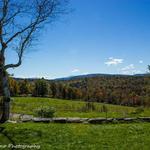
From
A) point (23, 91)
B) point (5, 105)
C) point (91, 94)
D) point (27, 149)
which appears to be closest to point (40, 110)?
point (5, 105)

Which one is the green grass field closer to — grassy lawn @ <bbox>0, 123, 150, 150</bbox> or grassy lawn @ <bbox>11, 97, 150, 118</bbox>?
grassy lawn @ <bbox>0, 123, 150, 150</bbox>

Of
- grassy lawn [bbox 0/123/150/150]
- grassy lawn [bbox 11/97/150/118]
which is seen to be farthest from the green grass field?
grassy lawn [bbox 11/97/150/118]

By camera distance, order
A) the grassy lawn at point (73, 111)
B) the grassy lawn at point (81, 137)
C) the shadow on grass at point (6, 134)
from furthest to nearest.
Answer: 1. the grassy lawn at point (73, 111)
2. the shadow on grass at point (6, 134)
3. the grassy lawn at point (81, 137)

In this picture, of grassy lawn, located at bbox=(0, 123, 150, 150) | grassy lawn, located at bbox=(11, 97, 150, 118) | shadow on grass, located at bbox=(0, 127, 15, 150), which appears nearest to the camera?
grassy lawn, located at bbox=(0, 123, 150, 150)

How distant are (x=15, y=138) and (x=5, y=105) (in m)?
7.29

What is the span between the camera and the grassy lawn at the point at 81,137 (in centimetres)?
1659

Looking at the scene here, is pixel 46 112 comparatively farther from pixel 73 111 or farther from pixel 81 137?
pixel 73 111

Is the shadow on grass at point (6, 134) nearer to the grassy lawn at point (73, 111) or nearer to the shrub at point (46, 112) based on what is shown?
the shrub at point (46, 112)

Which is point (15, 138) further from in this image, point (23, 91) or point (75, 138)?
point (23, 91)

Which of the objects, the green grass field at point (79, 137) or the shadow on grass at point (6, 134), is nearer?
the green grass field at point (79, 137)

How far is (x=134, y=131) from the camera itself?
21156 mm

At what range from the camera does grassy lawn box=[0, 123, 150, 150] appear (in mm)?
16594

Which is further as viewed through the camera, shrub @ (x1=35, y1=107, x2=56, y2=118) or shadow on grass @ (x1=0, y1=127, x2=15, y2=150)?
shrub @ (x1=35, y1=107, x2=56, y2=118)

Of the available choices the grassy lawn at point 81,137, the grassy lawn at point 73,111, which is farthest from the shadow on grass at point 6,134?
the grassy lawn at point 73,111
